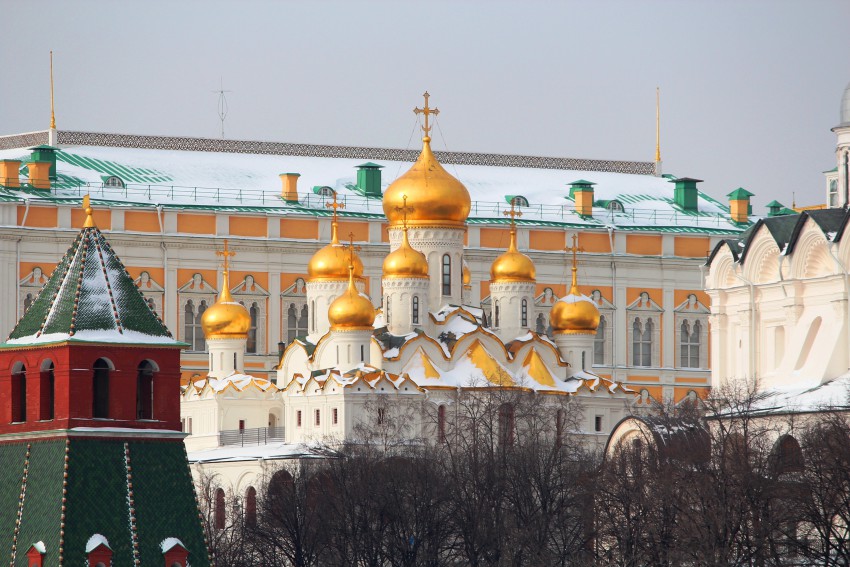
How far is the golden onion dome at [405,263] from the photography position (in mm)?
76750

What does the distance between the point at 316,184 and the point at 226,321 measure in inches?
451

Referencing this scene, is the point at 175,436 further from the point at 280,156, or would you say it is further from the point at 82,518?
the point at 280,156

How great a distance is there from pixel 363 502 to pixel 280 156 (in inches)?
1270

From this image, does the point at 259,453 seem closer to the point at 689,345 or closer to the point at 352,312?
the point at 352,312

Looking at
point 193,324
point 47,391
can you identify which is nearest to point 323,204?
point 193,324

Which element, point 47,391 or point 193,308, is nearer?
point 47,391

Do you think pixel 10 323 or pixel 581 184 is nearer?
pixel 10 323

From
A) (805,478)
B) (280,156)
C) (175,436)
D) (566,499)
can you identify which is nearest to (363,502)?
(566,499)

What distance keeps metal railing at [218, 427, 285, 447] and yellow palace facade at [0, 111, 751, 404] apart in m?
4.89

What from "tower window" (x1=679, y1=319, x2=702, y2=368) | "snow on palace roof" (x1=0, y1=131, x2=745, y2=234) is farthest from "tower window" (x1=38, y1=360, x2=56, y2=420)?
"tower window" (x1=679, y1=319, x2=702, y2=368)

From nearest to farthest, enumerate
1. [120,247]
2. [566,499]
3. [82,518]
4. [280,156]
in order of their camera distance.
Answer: [82,518]
[566,499]
[120,247]
[280,156]

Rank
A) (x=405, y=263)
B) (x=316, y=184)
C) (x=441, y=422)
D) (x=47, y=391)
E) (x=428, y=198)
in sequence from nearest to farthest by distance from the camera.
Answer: (x=47, y=391)
(x=441, y=422)
(x=405, y=263)
(x=428, y=198)
(x=316, y=184)

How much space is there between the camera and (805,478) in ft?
182

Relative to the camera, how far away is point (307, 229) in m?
89.0
